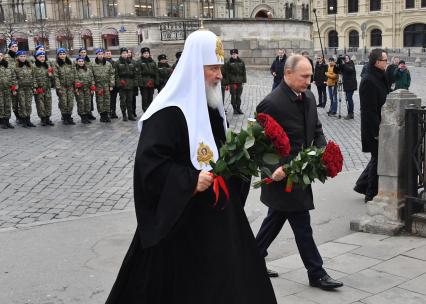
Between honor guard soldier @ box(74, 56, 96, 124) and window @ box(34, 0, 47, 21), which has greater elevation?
window @ box(34, 0, 47, 21)

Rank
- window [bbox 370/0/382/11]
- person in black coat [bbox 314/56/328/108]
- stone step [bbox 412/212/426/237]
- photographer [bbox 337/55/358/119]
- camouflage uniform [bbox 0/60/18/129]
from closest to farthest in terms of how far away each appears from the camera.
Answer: stone step [bbox 412/212/426/237] → camouflage uniform [bbox 0/60/18/129] → photographer [bbox 337/55/358/119] → person in black coat [bbox 314/56/328/108] → window [bbox 370/0/382/11]

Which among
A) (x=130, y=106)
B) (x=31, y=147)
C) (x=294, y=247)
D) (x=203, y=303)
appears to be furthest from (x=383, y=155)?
(x=130, y=106)

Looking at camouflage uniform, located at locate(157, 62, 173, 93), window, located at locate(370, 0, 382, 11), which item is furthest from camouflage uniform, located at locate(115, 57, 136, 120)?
window, located at locate(370, 0, 382, 11)

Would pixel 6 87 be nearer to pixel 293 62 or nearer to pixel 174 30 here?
pixel 293 62

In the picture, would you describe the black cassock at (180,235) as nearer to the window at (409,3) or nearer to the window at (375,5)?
the window at (409,3)

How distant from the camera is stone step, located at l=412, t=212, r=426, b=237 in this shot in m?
6.08

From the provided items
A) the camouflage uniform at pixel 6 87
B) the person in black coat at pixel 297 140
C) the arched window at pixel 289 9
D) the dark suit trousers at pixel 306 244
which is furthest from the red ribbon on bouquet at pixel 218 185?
the arched window at pixel 289 9

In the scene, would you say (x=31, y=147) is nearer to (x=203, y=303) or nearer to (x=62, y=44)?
(x=203, y=303)

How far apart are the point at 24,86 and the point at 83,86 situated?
153 centimetres

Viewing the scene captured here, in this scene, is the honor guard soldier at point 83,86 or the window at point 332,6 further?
the window at point 332,6

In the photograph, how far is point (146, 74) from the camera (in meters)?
16.1

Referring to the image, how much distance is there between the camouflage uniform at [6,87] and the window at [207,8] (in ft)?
207

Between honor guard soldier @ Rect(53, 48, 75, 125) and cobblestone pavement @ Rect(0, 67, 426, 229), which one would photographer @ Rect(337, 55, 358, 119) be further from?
honor guard soldier @ Rect(53, 48, 75, 125)

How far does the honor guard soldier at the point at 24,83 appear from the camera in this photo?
46.3 ft
